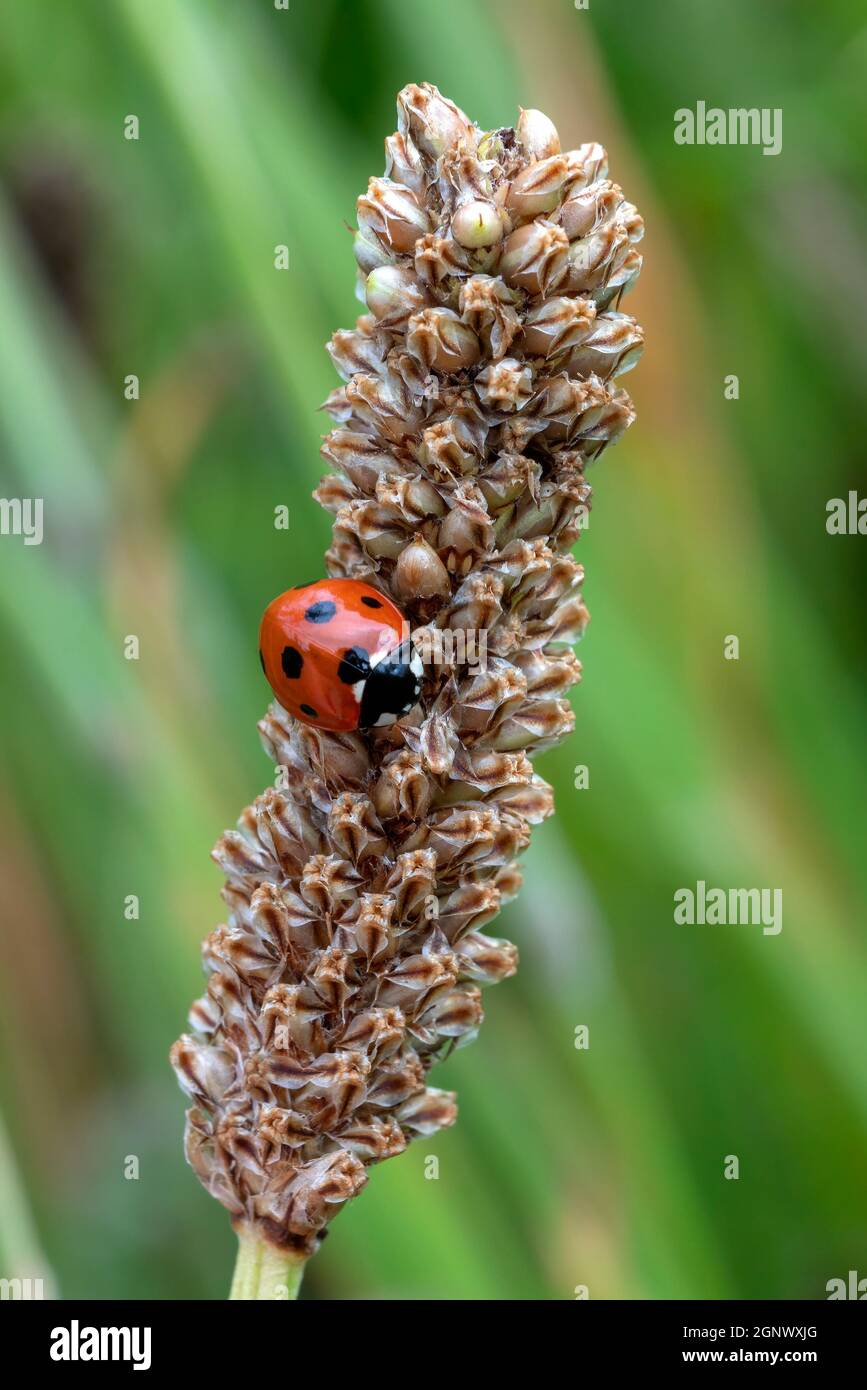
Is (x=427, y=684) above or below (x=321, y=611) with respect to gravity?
below

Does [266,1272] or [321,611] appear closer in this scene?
[266,1272]

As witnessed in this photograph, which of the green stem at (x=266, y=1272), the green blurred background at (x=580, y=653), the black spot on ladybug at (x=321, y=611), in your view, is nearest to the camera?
the green stem at (x=266, y=1272)

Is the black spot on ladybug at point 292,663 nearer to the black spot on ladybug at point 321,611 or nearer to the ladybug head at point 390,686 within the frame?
the black spot on ladybug at point 321,611

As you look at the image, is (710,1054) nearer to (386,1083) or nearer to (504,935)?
(504,935)

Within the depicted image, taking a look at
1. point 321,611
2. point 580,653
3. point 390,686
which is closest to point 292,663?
point 321,611

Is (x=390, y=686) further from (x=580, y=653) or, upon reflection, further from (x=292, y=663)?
(x=580, y=653)

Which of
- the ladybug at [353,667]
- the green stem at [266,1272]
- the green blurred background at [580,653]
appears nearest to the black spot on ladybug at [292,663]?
the ladybug at [353,667]
